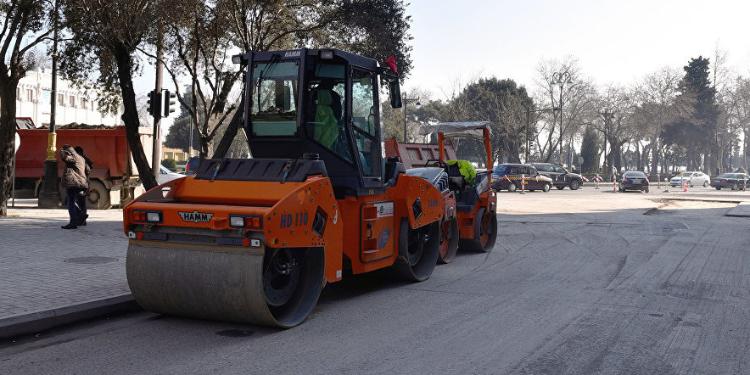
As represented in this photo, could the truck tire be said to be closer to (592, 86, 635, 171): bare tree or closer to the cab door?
the cab door

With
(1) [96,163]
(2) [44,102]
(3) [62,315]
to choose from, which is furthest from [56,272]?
(2) [44,102]

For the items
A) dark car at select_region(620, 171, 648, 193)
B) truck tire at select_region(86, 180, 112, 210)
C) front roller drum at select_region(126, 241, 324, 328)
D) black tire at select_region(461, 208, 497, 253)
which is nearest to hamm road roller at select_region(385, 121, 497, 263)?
black tire at select_region(461, 208, 497, 253)

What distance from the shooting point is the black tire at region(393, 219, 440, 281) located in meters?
8.97

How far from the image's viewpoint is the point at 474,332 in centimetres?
661

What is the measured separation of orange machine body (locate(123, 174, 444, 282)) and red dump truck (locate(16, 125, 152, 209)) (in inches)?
551

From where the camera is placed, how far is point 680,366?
5.56 m

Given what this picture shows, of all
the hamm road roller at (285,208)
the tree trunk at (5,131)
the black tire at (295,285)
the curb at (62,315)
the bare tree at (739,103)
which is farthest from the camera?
the bare tree at (739,103)

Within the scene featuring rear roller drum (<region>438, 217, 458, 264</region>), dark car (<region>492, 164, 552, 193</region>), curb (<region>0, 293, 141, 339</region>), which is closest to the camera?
curb (<region>0, 293, 141, 339</region>)

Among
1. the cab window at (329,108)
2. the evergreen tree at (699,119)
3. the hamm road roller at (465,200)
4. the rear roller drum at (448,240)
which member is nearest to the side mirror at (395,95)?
the cab window at (329,108)

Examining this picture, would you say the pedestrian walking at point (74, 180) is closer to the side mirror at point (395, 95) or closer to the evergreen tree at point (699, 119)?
the side mirror at point (395, 95)

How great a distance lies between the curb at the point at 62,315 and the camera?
6.34m

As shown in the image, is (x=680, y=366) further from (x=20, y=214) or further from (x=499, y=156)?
(x=499, y=156)

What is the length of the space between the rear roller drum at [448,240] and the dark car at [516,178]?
28.5 meters

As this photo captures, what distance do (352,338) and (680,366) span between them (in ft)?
8.95
